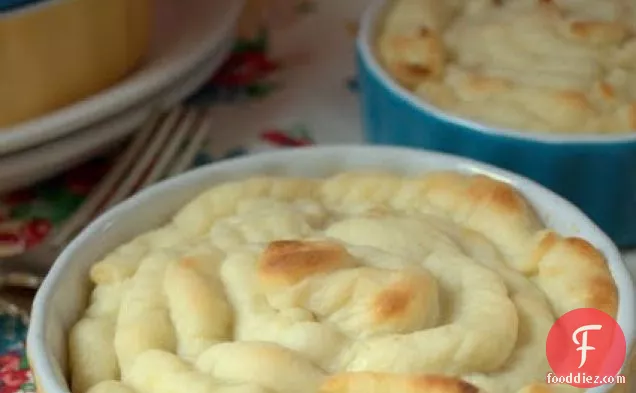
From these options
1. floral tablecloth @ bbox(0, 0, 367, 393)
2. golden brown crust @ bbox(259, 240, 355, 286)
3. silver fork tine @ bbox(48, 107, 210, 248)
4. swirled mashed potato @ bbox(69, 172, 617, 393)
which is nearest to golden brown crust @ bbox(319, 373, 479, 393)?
swirled mashed potato @ bbox(69, 172, 617, 393)

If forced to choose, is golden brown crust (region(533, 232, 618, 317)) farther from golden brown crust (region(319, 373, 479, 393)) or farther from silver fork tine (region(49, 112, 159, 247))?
silver fork tine (region(49, 112, 159, 247))

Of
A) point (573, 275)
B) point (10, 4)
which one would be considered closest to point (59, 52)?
point (10, 4)

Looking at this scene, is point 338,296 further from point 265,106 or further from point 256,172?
point 265,106

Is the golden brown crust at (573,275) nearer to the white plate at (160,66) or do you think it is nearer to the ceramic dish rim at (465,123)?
the ceramic dish rim at (465,123)

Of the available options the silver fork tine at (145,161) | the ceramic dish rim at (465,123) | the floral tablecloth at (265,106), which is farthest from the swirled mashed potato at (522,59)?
the silver fork tine at (145,161)

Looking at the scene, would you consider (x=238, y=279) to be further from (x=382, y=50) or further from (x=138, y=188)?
(x=382, y=50)

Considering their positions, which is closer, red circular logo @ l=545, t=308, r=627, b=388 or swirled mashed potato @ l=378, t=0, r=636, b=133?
red circular logo @ l=545, t=308, r=627, b=388
